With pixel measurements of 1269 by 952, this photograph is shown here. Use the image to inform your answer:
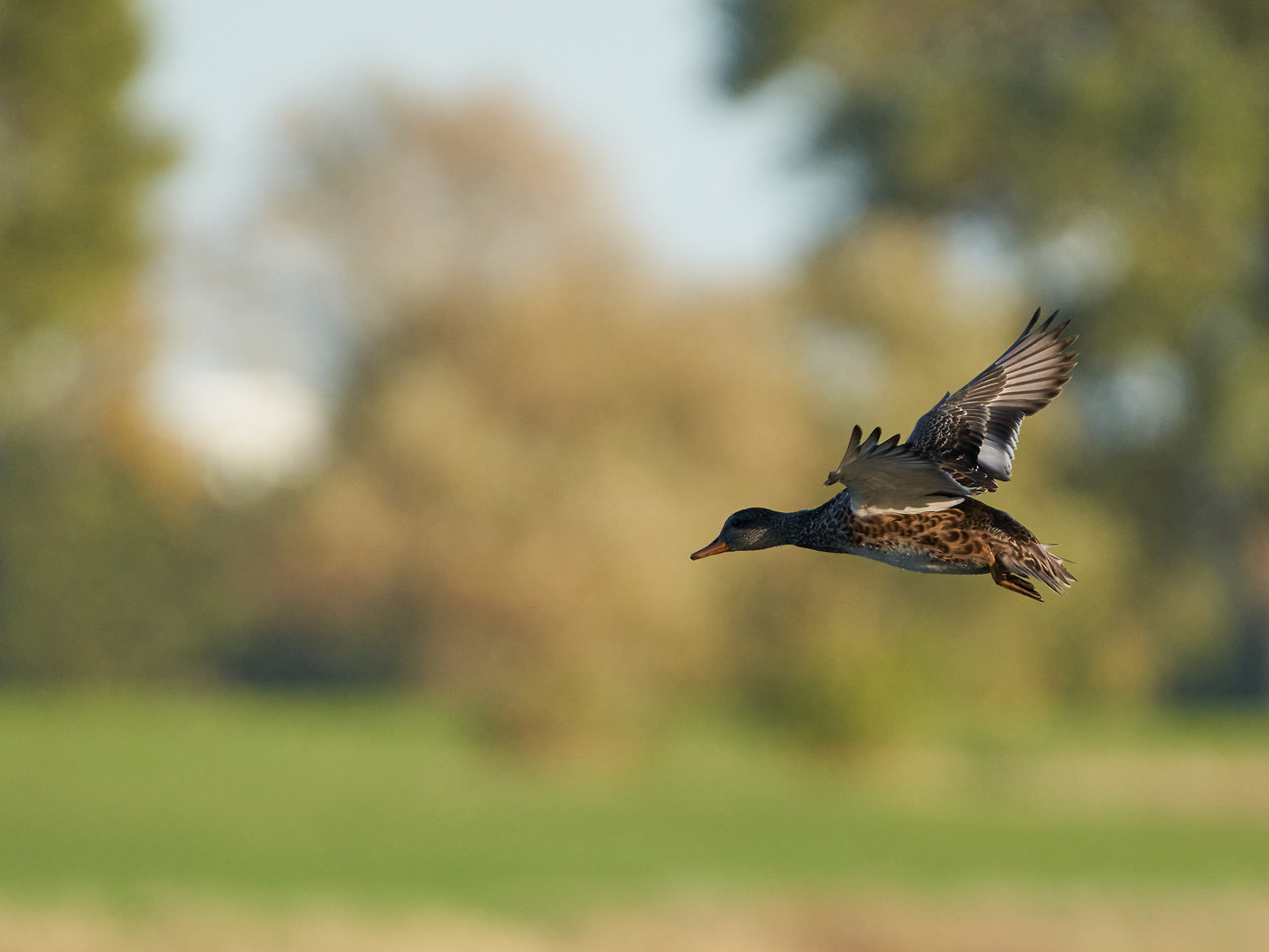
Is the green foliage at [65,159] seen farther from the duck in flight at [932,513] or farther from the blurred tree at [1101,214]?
the duck in flight at [932,513]

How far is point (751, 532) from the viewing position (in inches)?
67.1

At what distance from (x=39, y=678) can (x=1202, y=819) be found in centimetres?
2089

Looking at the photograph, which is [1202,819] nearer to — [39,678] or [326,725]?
[326,725]

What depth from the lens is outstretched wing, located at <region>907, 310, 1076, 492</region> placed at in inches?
77.0

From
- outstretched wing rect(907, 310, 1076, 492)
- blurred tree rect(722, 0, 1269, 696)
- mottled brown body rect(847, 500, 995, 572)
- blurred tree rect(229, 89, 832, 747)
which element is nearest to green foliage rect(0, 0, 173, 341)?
blurred tree rect(229, 89, 832, 747)

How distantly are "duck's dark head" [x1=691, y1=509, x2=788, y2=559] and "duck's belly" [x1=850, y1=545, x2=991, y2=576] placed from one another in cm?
9

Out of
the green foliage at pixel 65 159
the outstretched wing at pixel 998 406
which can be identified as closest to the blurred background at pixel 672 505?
the green foliage at pixel 65 159

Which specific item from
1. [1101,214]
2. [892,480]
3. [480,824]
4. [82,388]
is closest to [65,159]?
[82,388]

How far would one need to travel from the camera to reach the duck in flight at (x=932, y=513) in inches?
59.2

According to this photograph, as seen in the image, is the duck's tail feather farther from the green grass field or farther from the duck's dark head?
the green grass field

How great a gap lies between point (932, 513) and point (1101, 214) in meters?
25.2

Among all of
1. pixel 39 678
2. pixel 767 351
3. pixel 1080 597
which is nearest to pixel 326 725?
pixel 39 678

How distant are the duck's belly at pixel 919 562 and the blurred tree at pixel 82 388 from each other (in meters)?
21.8

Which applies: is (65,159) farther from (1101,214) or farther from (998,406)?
(998,406)
